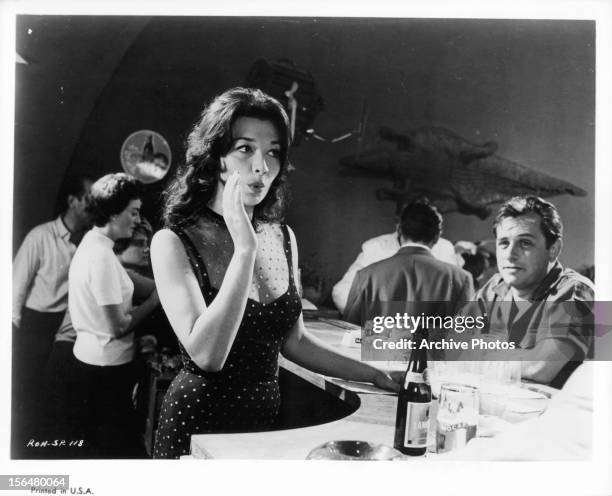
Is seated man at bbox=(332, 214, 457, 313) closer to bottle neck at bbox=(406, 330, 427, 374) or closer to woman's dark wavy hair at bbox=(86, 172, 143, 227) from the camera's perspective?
bottle neck at bbox=(406, 330, 427, 374)

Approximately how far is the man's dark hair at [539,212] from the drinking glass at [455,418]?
85 centimetres

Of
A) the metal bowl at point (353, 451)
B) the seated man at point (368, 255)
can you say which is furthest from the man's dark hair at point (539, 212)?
the metal bowl at point (353, 451)

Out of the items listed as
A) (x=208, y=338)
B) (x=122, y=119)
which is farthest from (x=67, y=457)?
(x=122, y=119)

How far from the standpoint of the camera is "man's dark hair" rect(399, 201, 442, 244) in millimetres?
2227

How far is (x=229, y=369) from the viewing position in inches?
77.9

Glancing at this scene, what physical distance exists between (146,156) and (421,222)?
42.3 inches

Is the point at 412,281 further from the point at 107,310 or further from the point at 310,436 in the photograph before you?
the point at 107,310

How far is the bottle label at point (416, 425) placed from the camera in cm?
164

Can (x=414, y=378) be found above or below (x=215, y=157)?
below

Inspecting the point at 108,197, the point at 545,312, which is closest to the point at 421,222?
the point at 545,312

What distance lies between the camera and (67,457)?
7.14ft

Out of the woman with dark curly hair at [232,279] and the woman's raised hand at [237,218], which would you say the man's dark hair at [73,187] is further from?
the woman's raised hand at [237,218]

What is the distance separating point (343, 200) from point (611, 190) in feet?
3.57

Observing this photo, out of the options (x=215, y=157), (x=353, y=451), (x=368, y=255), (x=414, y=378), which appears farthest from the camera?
(x=368, y=255)
